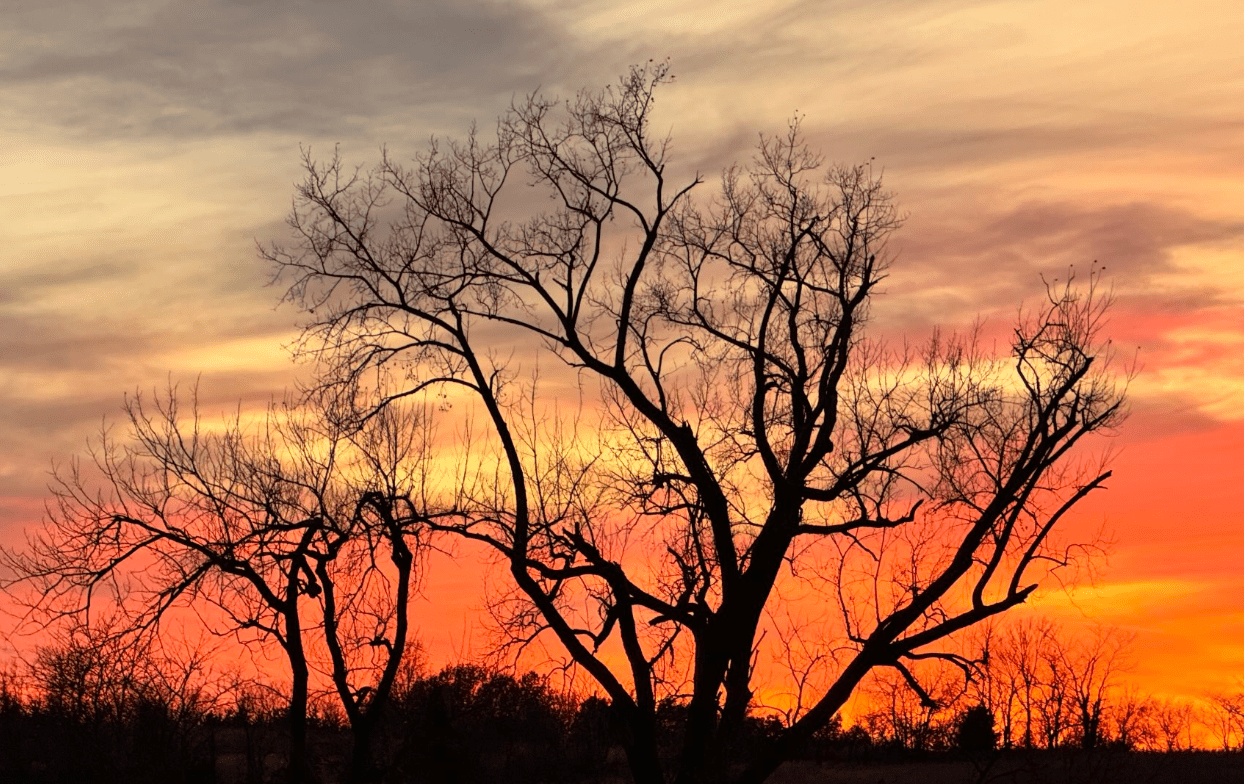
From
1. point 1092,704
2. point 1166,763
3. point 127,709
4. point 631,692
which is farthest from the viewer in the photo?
point 1092,704

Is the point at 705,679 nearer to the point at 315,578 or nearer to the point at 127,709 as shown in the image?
the point at 315,578

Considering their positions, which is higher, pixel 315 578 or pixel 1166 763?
pixel 315 578

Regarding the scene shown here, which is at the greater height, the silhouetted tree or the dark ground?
the silhouetted tree

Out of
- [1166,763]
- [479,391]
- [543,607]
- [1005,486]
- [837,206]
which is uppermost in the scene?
[837,206]

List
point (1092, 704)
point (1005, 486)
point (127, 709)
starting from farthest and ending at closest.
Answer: point (1092, 704) → point (127, 709) → point (1005, 486)

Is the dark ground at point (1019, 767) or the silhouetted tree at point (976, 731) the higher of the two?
the silhouetted tree at point (976, 731)

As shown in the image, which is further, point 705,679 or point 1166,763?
point 1166,763

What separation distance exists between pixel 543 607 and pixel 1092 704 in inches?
1205

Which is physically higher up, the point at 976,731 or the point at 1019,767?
the point at 976,731

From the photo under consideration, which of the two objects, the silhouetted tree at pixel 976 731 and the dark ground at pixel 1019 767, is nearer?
the dark ground at pixel 1019 767

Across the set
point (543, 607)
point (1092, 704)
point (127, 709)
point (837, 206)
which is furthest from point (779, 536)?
point (1092, 704)

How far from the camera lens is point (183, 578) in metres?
25.5

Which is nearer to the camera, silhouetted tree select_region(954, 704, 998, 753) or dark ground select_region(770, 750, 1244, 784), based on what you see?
dark ground select_region(770, 750, 1244, 784)

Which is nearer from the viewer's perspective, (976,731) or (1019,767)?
(1019,767)
